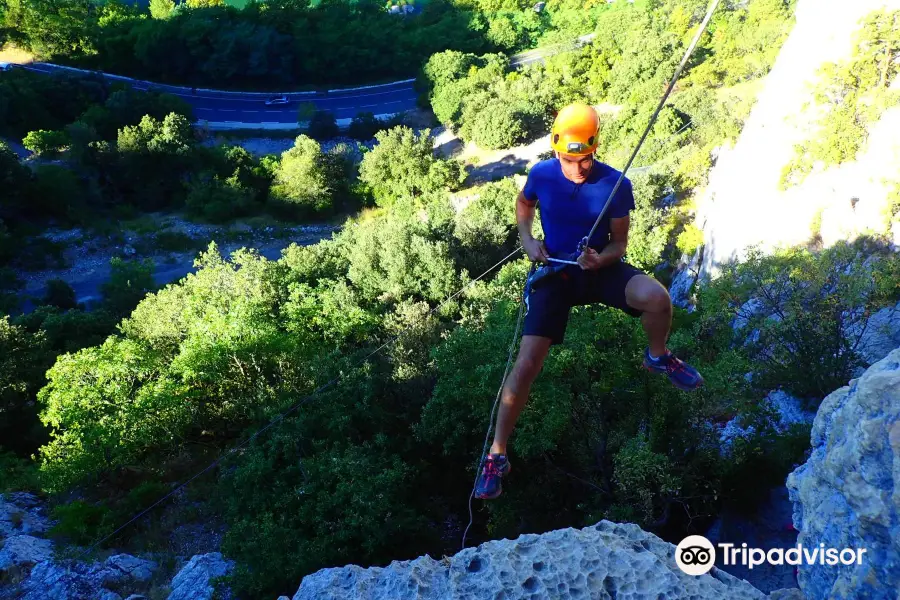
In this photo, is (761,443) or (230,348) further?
(230,348)

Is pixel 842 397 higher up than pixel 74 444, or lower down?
higher up

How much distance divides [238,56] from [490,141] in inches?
1054

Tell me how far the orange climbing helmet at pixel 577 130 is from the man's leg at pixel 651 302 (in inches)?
46.9

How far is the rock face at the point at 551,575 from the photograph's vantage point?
4.88m

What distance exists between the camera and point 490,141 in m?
41.8

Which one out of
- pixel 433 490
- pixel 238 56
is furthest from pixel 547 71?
pixel 433 490

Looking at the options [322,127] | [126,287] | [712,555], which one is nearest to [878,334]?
[712,555]

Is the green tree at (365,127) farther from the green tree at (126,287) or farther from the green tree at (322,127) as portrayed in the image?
the green tree at (126,287)

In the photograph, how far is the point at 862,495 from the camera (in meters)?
3.86

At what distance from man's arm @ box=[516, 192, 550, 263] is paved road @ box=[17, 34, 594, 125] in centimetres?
4953

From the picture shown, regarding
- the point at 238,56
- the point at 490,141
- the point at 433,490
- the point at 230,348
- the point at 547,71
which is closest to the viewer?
the point at 433,490

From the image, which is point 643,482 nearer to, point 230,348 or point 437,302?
point 230,348

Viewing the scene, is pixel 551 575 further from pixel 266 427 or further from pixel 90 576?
pixel 90 576

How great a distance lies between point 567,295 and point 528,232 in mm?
728
